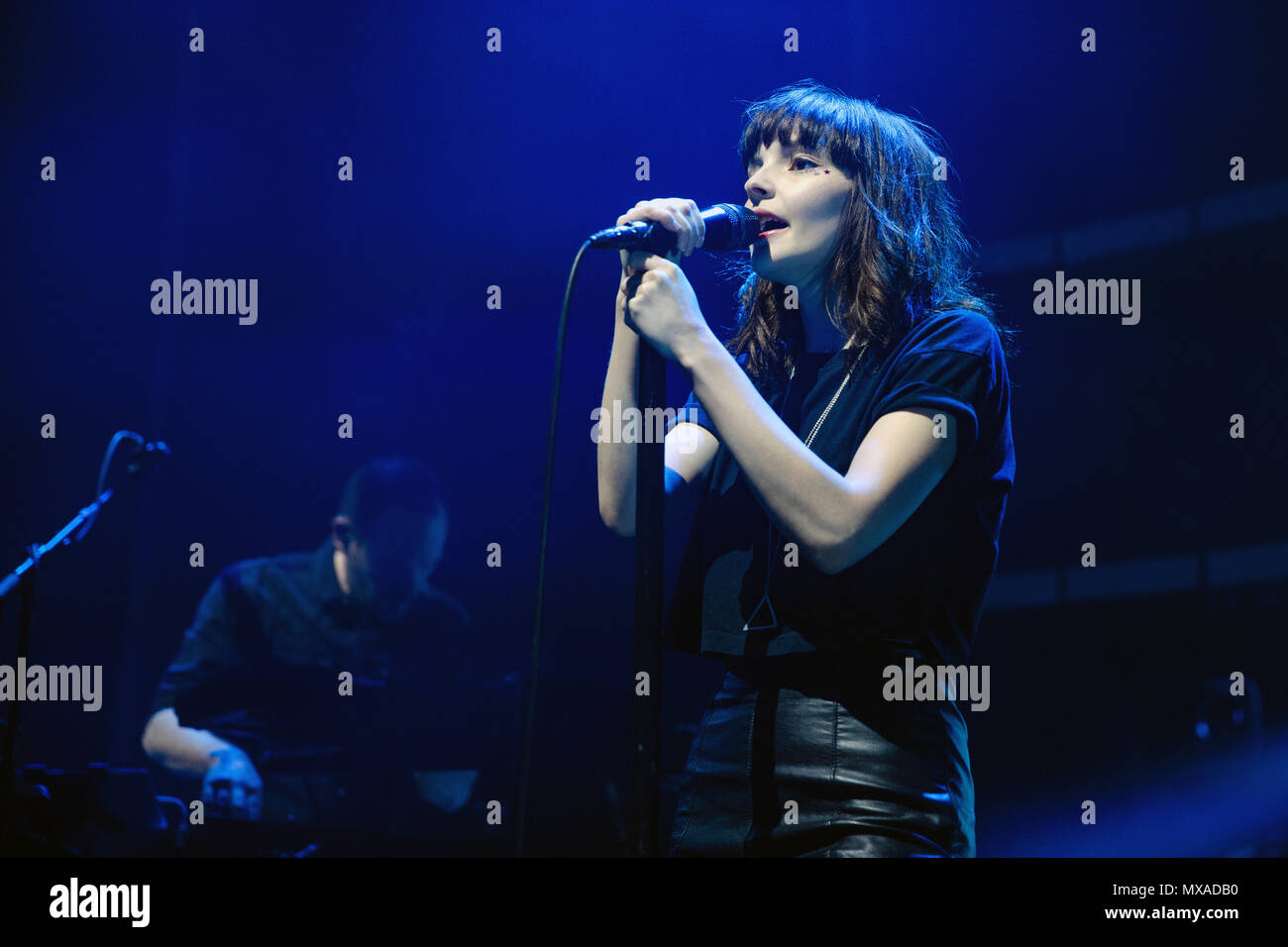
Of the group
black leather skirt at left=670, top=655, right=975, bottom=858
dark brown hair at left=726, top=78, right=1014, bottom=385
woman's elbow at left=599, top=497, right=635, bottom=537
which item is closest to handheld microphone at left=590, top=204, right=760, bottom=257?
dark brown hair at left=726, top=78, right=1014, bottom=385

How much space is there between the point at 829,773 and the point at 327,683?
207 cm

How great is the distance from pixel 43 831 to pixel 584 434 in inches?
86.1

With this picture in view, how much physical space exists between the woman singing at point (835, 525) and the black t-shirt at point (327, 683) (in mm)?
1604

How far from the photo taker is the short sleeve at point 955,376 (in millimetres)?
1269

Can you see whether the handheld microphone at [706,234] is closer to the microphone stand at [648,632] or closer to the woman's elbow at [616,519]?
the microphone stand at [648,632]

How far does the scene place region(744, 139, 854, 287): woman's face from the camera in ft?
4.91

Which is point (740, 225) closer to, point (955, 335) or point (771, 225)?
point (771, 225)

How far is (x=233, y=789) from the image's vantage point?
10.4 feet

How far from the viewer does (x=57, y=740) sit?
12.8 feet

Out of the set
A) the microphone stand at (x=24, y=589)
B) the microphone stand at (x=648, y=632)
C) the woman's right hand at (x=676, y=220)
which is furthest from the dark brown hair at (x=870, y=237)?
the microphone stand at (x=24, y=589)

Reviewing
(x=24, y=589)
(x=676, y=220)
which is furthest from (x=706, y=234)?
(x=24, y=589)

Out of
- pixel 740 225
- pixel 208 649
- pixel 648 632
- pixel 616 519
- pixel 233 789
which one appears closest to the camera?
pixel 648 632

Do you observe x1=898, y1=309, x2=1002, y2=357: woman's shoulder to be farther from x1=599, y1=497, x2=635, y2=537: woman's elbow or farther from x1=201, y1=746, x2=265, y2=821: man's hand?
x1=201, y1=746, x2=265, y2=821: man's hand

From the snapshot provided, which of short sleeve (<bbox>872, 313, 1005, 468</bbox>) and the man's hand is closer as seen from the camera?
short sleeve (<bbox>872, 313, 1005, 468</bbox>)
